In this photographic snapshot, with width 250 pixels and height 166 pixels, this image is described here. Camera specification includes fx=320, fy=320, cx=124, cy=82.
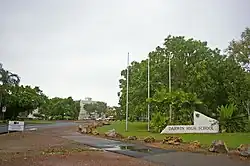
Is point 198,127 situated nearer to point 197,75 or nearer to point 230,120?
point 230,120

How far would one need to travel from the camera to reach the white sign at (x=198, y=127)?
25875mm

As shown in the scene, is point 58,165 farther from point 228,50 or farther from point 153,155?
point 228,50

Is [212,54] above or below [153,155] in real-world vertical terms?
above

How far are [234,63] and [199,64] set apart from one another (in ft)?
12.8

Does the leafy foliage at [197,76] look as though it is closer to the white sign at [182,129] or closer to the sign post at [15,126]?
the white sign at [182,129]

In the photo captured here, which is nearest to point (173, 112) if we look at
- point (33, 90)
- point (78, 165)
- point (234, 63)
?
point (234, 63)

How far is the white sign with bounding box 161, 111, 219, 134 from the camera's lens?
2588cm

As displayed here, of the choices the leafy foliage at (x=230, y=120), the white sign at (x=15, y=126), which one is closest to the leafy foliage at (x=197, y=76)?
the leafy foliage at (x=230, y=120)

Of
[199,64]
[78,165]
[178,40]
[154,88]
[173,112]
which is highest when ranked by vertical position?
[178,40]

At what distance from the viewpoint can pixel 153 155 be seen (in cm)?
1297

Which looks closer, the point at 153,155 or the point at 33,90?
the point at 153,155

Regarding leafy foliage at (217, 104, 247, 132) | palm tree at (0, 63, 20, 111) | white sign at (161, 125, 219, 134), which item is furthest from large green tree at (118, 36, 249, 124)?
palm tree at (0, 63, 20, 111)

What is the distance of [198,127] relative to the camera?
25953 mm

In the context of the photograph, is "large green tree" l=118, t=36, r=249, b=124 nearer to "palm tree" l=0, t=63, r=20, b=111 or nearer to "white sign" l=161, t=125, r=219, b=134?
"white sign" l=161, t=125, r=219, b=134
